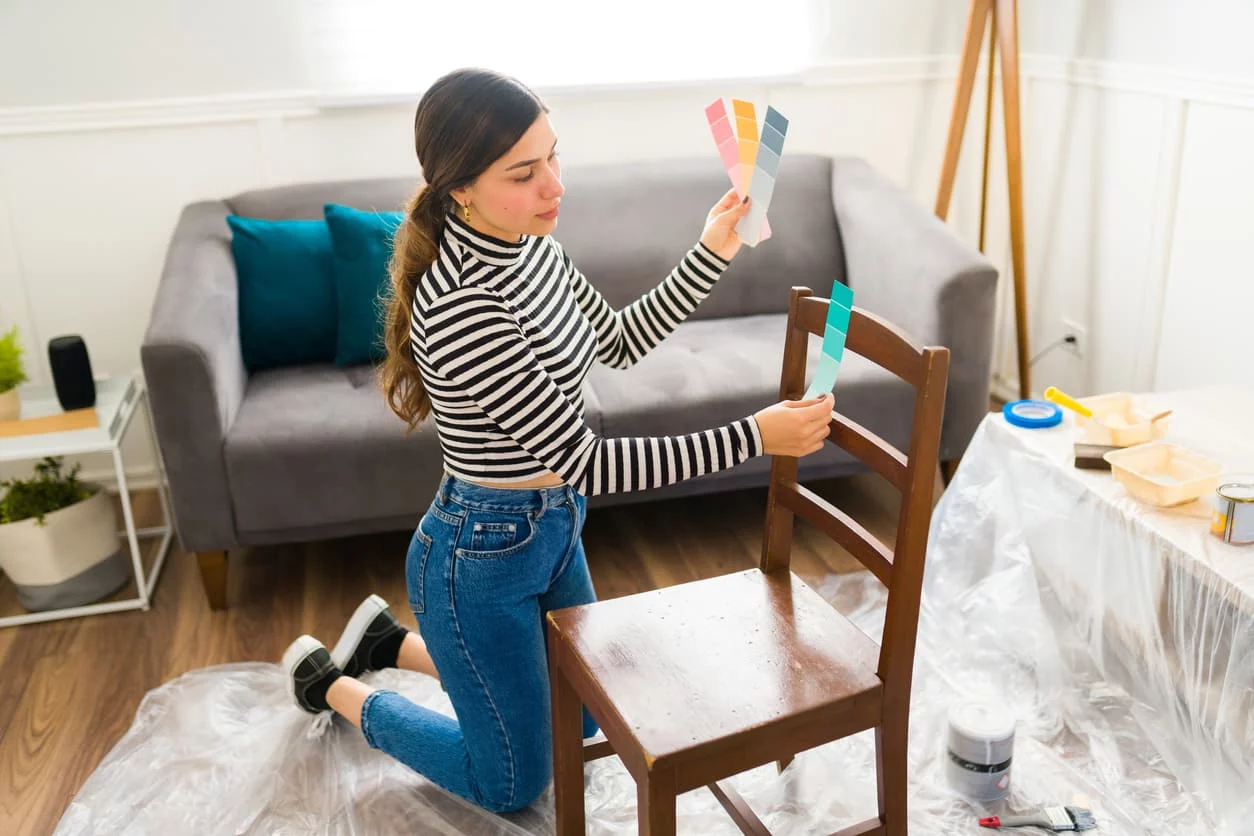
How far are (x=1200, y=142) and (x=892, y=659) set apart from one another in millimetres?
1812

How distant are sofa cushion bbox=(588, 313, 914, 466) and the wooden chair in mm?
793

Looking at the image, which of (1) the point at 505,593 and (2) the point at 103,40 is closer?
(1) the point at 505,593

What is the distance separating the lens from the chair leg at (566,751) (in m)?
1.56

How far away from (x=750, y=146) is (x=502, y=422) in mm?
480

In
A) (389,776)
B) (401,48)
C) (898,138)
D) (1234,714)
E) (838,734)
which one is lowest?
(389,776)

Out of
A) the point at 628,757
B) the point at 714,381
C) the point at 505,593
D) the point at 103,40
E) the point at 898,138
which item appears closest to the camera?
the point at 628,757

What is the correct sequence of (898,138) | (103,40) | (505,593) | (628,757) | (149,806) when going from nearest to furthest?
(628,757) → (505,593) → (149,806) → (103,40) → (898,138)

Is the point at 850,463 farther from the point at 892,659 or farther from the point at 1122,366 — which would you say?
the point at 892,659

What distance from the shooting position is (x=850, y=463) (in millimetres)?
2607

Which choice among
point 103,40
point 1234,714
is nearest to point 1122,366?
point 1234,714

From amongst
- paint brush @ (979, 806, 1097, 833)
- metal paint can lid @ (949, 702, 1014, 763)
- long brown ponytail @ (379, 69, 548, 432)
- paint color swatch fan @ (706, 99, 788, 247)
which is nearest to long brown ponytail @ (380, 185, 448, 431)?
long brown ponytail @ (379, 69, 548, 432)

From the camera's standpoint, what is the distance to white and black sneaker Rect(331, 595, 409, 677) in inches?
82.3

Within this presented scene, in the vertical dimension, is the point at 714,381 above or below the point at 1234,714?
above

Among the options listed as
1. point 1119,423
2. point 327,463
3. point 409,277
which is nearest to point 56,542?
point 327,463
